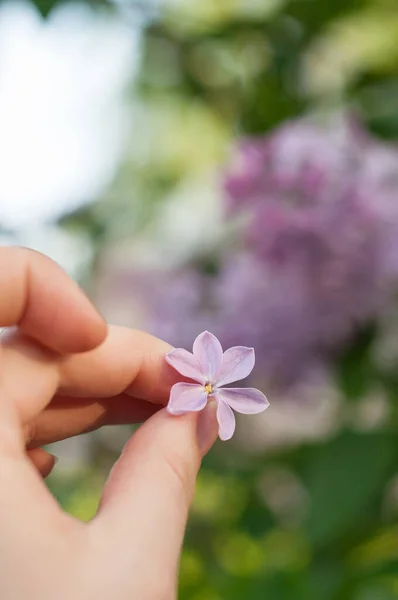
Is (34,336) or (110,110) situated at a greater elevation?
(110,110)

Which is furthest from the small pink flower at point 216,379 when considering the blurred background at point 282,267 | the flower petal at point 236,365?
the blurred background at point 282,267

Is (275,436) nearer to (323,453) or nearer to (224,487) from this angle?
(224,487)

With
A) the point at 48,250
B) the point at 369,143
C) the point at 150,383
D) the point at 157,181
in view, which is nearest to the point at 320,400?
the point at 369,143

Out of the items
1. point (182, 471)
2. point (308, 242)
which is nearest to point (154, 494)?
point (182, 471)

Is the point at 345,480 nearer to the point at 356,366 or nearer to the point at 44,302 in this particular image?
the point at 356,366

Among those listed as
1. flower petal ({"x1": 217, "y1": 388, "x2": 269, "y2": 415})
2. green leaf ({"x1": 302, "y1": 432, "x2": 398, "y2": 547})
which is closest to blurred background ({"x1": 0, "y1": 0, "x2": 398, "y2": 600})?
green leaf ({"x1": 302, "y1": 432, "x2": 398, "y2": 547})

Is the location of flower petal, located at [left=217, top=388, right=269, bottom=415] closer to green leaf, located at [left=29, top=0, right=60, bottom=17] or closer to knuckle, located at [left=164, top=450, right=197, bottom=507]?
knuckle, located at [left=164, top=450, right=197, bottom=507]
